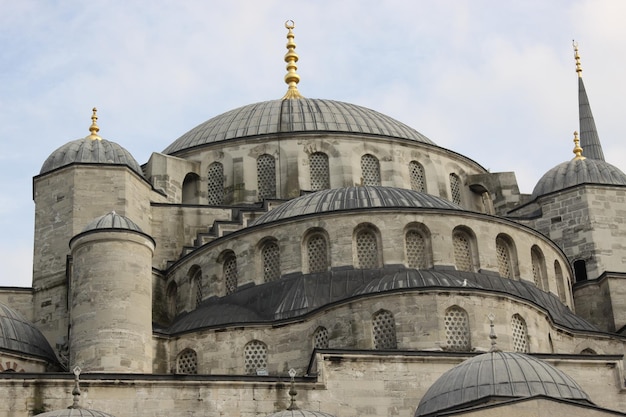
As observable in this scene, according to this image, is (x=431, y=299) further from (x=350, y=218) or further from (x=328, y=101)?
(x=328, y=101)

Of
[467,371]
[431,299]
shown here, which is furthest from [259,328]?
[467,371]

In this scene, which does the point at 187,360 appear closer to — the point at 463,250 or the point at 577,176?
the point at 463,250

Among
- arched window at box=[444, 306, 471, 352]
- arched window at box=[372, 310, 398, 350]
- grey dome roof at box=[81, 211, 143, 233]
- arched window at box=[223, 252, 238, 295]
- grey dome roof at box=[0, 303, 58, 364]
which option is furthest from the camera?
arched window at box=[223, 252, 238, 295]

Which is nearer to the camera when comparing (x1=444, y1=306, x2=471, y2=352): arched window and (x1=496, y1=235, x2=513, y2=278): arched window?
(x1=444, y1=306, x2=471, y2=352): arched window

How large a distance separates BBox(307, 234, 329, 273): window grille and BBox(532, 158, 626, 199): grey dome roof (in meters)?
10.8

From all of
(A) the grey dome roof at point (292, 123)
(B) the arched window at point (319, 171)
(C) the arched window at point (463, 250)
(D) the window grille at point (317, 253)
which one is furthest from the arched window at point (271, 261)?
(A) the grey dome roof at point (292, 123)

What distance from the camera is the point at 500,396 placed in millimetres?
28703

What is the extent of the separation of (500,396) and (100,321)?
34.6 feet

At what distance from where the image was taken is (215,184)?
46.7 m

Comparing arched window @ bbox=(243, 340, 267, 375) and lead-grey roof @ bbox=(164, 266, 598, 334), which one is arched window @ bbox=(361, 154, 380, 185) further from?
arched window @ bbox=(243, 340, 267, 375)

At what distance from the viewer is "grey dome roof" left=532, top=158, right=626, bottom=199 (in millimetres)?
Answer: 46250

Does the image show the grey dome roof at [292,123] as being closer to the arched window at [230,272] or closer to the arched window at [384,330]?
the arched window at [230,272]

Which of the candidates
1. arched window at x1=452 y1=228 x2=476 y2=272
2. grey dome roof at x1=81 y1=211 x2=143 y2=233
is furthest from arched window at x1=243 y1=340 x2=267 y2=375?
arched window at x1=452 y1=228 x2=476 y2=272

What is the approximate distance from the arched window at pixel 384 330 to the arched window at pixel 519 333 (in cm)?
281
